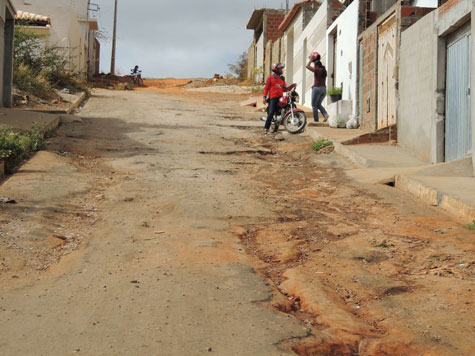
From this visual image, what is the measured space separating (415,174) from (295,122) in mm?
5695

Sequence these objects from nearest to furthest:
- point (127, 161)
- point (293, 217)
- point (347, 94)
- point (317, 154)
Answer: point (293, 217) < point (127, 161) < point (317, 154) < point (347, 94)

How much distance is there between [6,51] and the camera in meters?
16.2

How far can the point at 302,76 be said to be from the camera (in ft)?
73.8

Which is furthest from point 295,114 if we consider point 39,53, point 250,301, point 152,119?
point 39,53

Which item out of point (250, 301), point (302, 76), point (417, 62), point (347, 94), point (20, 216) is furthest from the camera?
point (302, 76)

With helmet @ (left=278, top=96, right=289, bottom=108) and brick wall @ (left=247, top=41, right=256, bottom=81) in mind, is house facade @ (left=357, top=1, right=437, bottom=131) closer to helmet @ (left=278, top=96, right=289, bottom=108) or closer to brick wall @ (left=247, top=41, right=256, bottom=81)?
helmet @ (left=278, top=96, right=289, bottom=108)

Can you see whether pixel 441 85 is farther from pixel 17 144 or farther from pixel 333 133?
pixel 17 144

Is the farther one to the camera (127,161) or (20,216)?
(127,161)

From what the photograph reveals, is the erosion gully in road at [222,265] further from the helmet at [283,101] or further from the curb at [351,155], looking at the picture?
the helmet at [283,101]

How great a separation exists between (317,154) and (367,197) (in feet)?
12.7

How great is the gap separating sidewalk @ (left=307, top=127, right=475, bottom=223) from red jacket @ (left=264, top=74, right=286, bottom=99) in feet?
7.20

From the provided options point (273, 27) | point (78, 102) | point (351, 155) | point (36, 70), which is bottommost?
point (351, 155)

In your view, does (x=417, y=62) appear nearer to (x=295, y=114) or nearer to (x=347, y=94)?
(x=295, y=114)

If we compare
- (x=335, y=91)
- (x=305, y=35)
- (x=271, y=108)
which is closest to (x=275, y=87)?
(x=271, y=108)
